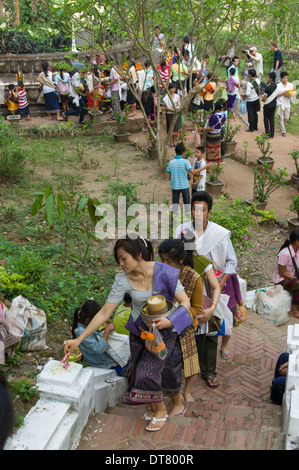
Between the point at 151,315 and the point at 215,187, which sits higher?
the point at 151,315

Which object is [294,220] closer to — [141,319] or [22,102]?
[141,319]

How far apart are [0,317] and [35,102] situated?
1068cm

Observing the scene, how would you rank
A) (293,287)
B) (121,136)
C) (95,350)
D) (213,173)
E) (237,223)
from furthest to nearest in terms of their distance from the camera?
(121,136), (213,173), (237,223), (293,287), (95,350)

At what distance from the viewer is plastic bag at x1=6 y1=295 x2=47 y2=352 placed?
13.6ft

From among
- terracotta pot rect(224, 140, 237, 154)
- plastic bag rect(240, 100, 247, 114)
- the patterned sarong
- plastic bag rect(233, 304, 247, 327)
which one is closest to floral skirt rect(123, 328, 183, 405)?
plastic bag rect(233, 304, 247, 327)

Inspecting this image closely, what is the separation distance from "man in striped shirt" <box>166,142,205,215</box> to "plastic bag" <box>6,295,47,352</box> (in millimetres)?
4404

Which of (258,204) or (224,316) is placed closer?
(224,316)

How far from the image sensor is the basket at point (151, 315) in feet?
11.2

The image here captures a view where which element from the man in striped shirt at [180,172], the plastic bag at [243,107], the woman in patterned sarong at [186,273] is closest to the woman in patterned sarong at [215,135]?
the man in striped shirt at [180,172]

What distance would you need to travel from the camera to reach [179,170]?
8242 mm

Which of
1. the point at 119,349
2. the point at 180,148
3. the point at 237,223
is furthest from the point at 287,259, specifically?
the point at 180,148

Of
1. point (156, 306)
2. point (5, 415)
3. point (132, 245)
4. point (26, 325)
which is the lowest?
point (26, 325)

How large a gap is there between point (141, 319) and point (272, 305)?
2.93 meters

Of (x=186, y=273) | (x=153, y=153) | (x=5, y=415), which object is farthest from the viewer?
(x=153, y=153)
